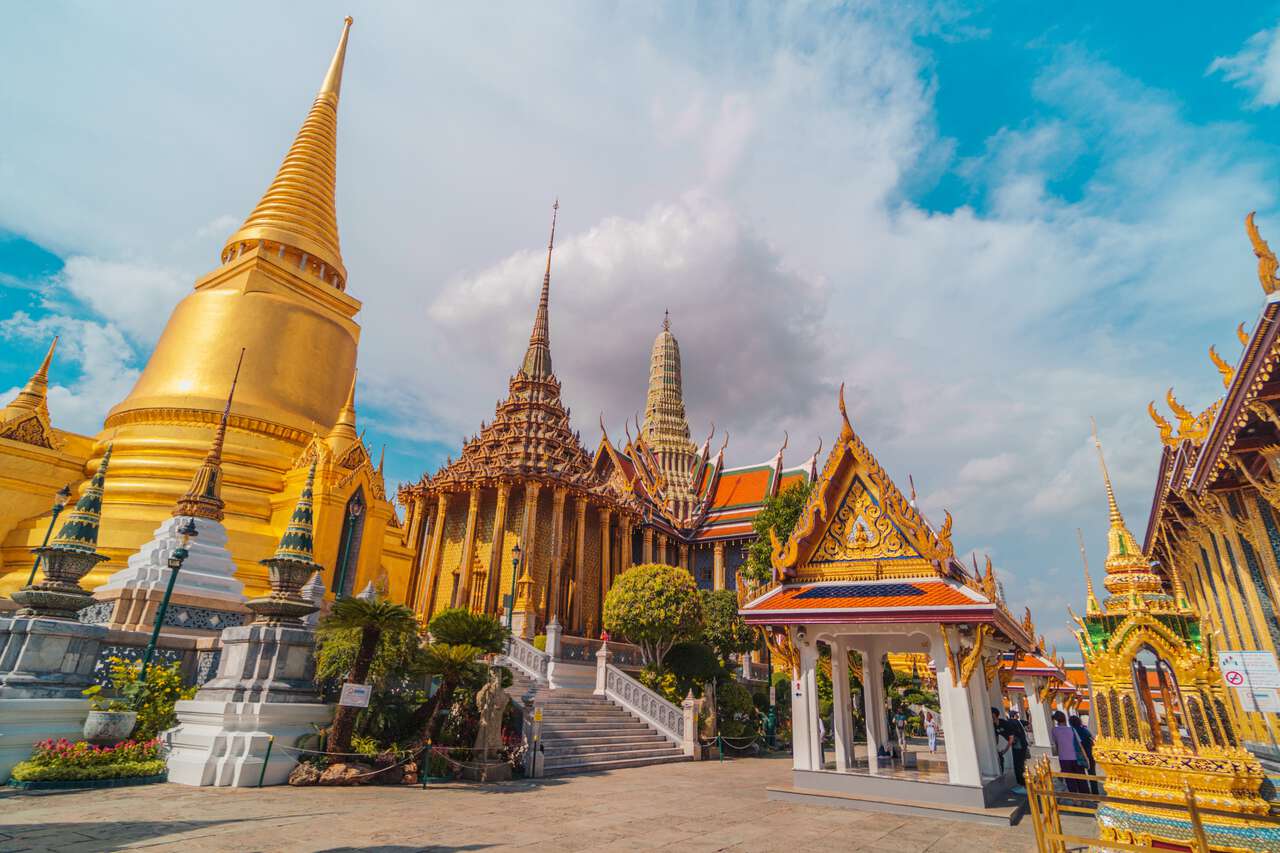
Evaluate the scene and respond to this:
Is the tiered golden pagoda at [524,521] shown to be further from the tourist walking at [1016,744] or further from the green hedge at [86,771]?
the tourist walking at [1016,744]

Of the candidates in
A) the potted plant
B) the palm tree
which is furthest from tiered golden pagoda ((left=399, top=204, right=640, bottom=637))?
the potted plant

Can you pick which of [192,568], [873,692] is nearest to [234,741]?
[192,568]

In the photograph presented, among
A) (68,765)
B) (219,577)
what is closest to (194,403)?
(219,577)

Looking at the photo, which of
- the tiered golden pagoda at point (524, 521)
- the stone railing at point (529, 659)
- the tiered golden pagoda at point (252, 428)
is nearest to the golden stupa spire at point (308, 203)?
the tiered golden pagoda at point (252, 428)

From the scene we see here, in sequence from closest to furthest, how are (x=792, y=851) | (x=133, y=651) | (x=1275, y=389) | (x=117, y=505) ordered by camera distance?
(x=792, y=851), (x=1275, y=389), (x=133, y=651), (x=117, y=505)

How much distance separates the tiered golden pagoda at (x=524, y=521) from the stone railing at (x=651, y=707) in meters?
5.50

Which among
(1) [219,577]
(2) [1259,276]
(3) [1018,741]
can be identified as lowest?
(3) [1018,741]

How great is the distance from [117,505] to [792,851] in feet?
59.1

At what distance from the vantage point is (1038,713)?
1975cm

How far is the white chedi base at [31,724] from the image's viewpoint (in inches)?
293

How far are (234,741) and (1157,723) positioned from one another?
403 inches

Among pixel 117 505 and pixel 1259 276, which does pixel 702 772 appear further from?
pixel 117 505

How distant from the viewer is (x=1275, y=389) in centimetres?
646

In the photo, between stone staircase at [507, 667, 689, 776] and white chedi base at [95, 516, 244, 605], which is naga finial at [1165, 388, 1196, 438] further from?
white chedi base at [95, 516, 244, 605]
